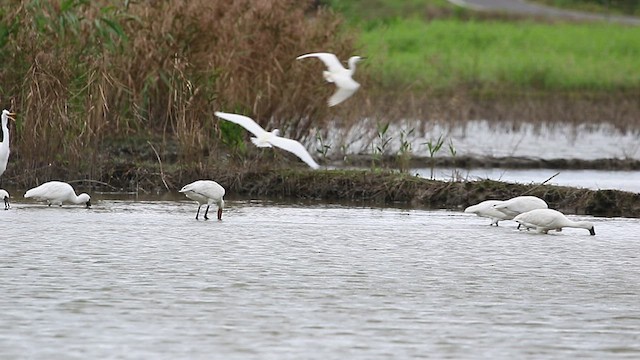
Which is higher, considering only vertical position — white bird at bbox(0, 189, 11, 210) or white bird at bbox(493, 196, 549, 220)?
white bird at bbox(493, 196, 549, 220)

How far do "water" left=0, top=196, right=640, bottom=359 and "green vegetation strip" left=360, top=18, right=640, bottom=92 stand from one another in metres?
19.5

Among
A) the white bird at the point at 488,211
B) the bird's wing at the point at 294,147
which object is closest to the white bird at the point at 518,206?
the white bird at the point at 488,211

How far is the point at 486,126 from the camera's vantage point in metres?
26.8

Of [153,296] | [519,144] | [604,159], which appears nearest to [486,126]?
Answer: [519,144]

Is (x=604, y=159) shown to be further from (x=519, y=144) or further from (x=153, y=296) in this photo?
(x=153, y=296)

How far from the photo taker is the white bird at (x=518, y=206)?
518 inches

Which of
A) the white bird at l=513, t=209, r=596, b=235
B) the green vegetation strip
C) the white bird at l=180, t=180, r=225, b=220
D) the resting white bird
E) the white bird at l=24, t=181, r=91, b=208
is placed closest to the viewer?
the white bird at l=513, t=209, r=596, b=235

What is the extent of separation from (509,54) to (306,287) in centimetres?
2939

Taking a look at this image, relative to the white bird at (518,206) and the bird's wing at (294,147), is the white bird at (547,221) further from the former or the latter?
the bird's wing at (294,147)

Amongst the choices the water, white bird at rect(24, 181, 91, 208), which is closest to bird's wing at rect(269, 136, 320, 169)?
the water

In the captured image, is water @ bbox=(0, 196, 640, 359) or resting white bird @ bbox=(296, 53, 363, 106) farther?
resting white bird @ bbox=(296, 53, 363, 106)

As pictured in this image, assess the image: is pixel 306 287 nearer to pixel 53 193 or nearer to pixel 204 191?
pixel 204 191

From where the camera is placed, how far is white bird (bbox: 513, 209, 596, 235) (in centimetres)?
1256

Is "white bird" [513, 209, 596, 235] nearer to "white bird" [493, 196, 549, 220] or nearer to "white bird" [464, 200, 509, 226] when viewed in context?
"white bird" [493, 196, 549, 220]
